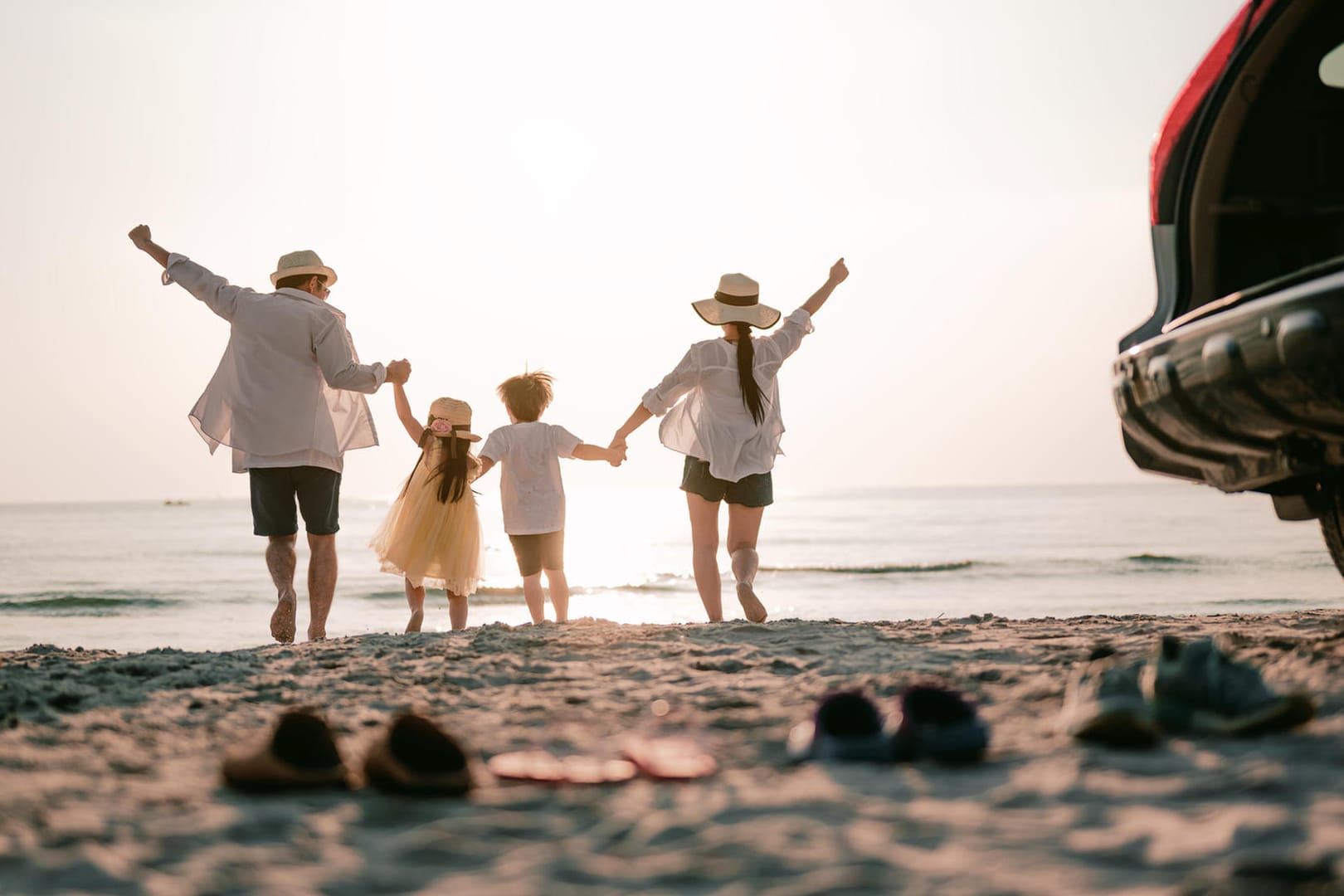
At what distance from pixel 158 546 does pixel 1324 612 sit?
27.5 metres

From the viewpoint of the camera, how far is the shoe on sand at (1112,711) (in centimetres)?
247

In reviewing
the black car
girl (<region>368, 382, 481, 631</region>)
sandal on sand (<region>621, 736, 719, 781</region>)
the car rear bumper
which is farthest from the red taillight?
girl (<region>368, 382, 481, 631</region>)

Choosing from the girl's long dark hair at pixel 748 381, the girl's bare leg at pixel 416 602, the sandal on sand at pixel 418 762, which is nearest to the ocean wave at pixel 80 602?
the girl's bare leg at pixel 416 602

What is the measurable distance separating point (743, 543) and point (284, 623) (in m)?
2.59

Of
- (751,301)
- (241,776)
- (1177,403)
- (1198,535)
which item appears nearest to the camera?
(241,776)

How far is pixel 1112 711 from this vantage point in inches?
97.7

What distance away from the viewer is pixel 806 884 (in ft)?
5.63

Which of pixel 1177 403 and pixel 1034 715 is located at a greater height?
pixel 1177 403

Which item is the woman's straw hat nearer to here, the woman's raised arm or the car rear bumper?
the woman's raised arm

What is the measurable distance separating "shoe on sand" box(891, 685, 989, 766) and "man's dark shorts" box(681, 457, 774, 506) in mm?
3832

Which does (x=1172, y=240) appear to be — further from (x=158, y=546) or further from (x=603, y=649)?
(x=158, y=546)

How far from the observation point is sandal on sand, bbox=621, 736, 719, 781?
240 centimetres

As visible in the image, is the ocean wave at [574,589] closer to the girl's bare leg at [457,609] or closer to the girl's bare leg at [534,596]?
the girl's bare leg at [457,609]

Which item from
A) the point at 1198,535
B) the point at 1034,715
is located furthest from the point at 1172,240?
the point at 1198,535
